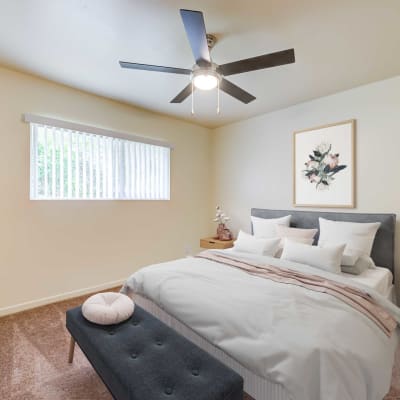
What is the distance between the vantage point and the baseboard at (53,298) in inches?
107

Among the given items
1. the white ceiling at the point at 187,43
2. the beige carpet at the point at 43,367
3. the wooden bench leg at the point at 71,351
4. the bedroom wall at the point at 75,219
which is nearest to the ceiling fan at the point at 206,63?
the white ceiling at the point at 187,43

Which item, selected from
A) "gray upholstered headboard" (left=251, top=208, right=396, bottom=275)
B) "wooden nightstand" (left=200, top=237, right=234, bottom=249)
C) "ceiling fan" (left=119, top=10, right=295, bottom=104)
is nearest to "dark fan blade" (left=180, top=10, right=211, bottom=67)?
"ceiling fan" (left=119, top=10, right=295, bottom=104)

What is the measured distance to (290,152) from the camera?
3.63 m

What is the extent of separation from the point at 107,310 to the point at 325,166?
2.96 metres

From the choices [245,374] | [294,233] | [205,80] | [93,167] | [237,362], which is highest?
[205,80]

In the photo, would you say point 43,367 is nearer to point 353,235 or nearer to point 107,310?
point 107,310

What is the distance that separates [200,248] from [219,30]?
3.41 metres

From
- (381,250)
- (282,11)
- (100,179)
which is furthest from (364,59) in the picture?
(100,179)

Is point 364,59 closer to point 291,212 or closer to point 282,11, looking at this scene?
point 282,11

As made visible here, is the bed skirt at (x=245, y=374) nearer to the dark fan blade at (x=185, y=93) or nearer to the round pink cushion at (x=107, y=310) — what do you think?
the round pink cushion at (x=107, y=310)

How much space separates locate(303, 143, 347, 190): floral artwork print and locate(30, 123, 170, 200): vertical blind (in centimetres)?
213

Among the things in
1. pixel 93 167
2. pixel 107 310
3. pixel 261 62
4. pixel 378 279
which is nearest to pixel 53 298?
pixel 93 167

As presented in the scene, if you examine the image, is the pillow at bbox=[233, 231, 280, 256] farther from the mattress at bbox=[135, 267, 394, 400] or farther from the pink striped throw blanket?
the mattress at bbox=[135, 267, 394, 400]

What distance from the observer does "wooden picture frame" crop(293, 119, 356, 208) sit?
3.06 metres
